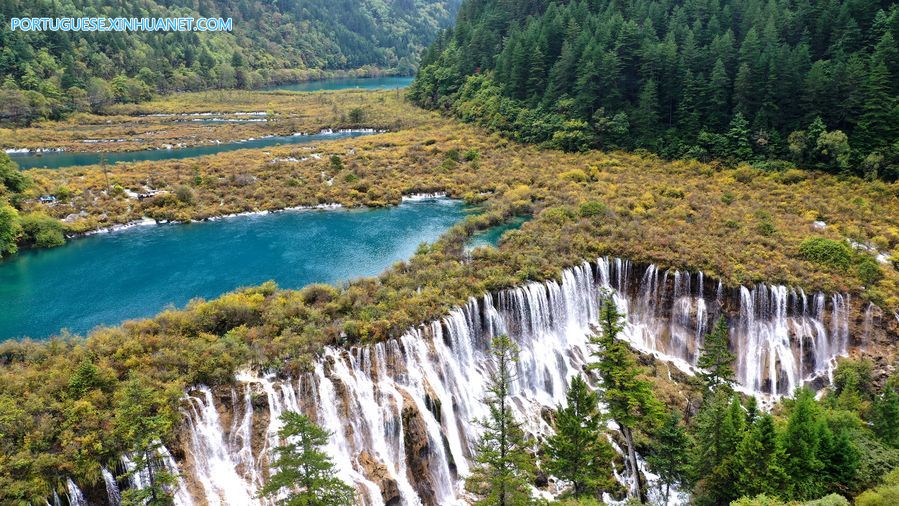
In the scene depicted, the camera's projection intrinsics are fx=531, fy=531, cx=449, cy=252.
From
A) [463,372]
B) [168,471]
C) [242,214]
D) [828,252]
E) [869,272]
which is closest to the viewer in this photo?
[168,471]

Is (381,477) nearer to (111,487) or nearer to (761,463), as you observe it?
(111,487)

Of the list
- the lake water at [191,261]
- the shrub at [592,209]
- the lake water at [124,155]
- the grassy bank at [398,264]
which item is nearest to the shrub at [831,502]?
the grassy bank at [398,264]

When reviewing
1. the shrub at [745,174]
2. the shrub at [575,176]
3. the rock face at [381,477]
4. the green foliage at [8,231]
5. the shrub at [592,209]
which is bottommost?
the rock face at [381,477]

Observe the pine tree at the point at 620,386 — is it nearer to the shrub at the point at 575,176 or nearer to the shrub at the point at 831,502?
the shrub at the point at 831,502

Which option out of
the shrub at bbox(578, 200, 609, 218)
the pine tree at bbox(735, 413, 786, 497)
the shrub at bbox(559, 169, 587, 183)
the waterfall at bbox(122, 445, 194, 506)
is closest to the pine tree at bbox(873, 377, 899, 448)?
the pine tree at bbox(735, 413, 786, 497)

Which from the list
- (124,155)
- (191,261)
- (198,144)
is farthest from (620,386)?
(198,144)

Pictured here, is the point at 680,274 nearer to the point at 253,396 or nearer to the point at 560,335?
the point at 560,335

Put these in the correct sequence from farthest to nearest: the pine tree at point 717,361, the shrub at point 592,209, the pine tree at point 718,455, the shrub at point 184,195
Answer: the shrub at point 184,195 < the shrub at point 592,209 < the pine tree at point 717,361 < the pine tree at point 718,455
